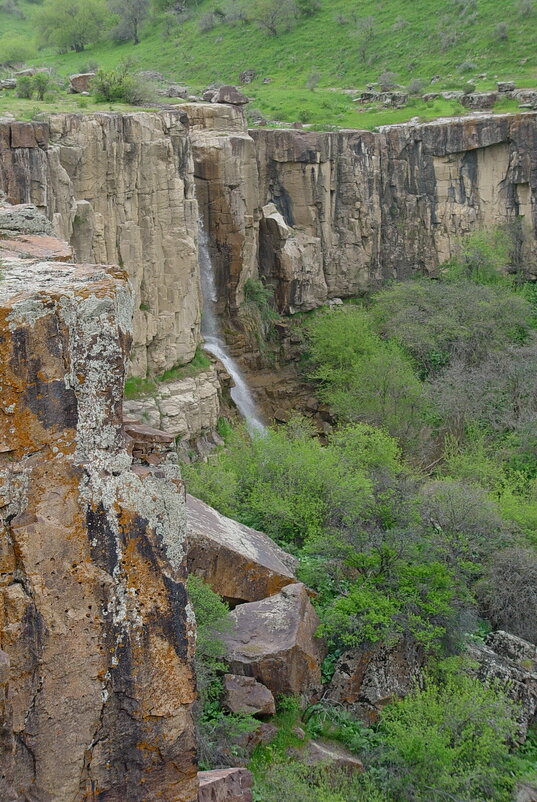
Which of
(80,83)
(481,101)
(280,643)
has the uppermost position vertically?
(80,83)

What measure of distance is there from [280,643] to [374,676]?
71.6 inches

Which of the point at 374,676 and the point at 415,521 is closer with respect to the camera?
the point at 374,676

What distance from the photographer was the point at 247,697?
11930 mm

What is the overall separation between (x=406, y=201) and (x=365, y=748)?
1167 inches

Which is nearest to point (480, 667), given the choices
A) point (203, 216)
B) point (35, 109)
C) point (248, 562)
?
point (248, 562)

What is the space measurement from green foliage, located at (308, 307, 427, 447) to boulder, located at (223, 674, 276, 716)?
15.6 m

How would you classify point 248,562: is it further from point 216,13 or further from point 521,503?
point 216,13

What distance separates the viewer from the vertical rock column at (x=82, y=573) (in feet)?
23.1

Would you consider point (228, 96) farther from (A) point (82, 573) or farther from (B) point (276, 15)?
(A) point (82, 573)

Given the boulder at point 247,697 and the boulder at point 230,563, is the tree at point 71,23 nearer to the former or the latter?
the boulder at point 230,563

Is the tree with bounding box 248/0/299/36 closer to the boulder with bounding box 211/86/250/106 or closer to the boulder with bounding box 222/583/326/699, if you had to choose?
the boulder with bounding box 211/86/250/106

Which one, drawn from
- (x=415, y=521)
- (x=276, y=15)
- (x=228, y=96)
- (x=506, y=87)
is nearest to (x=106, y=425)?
(x=415, y=521)

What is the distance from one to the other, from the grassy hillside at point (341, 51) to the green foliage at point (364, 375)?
535 inches

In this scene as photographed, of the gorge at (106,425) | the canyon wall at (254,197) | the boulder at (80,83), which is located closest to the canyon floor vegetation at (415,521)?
the gorge at (106,425)
